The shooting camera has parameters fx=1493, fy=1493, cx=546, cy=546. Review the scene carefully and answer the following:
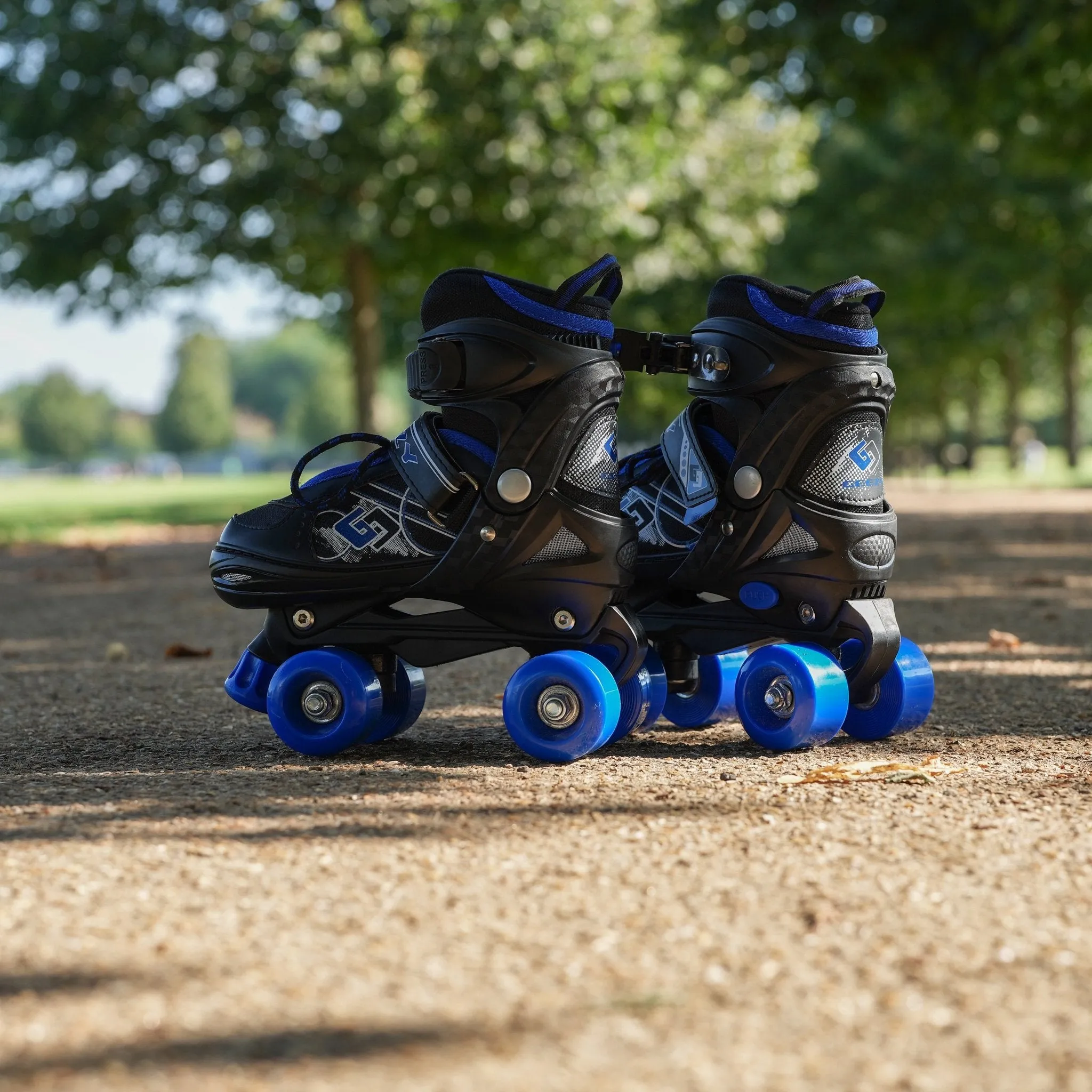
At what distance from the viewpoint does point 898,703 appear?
3.59 meters

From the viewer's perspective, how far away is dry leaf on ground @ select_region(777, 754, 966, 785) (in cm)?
312

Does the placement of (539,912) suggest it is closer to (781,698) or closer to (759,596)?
(781,698)

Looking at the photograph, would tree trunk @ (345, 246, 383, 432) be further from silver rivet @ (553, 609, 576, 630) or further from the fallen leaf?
silver rivet @ (553, 609, 576, 630)

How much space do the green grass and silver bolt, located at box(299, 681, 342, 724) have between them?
42.8 feet

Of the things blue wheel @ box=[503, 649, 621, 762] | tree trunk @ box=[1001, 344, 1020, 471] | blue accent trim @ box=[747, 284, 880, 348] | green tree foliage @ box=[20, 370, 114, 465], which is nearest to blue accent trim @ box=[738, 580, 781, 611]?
blue wheel @ box=[503, 649, 621, 762]

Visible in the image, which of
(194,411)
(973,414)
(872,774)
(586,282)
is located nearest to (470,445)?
(586,282)

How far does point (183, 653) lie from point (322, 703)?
2.63m

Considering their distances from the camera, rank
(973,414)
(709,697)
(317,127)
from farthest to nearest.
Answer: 1. (973,414)
2. (317,127)
3. (709,697)

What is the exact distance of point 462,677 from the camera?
514 cm

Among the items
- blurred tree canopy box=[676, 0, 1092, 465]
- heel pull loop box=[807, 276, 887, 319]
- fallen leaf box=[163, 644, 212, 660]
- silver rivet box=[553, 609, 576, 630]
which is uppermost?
blurred tree canopy box=[676, 0, 1092, 465]

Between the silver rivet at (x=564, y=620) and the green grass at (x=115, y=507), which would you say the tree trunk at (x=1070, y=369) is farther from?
the silver rivet at (x=564, y=620)

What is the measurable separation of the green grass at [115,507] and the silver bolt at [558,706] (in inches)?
526

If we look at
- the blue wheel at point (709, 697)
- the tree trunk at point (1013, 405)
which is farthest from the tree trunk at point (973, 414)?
the blue wheel at point (709, 697)

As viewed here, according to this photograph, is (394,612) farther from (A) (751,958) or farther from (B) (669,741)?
(A) (751,958)
